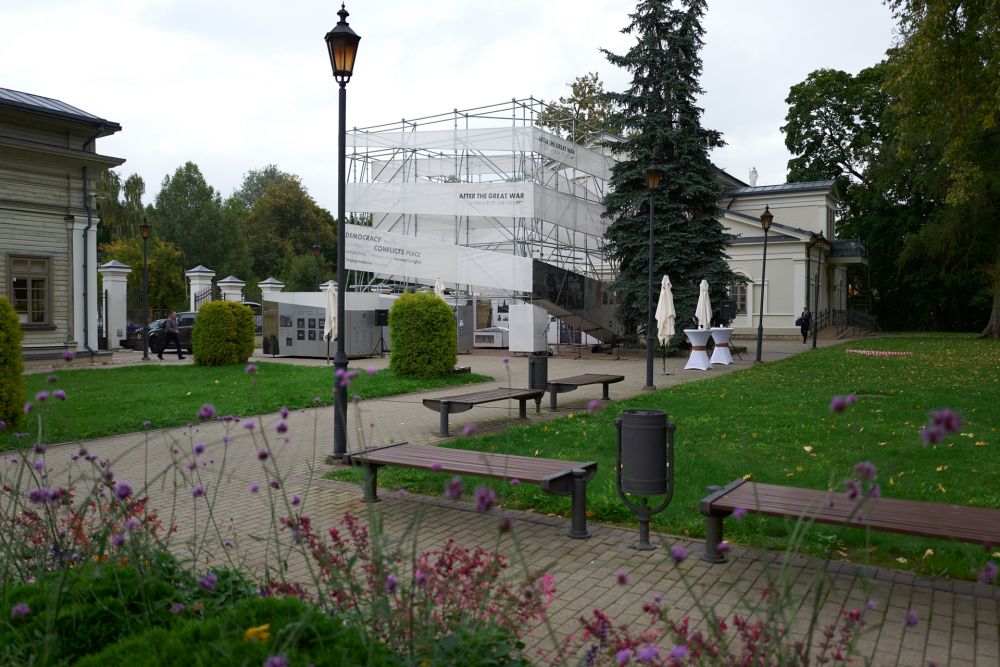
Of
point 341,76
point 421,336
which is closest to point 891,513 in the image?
point 341,76

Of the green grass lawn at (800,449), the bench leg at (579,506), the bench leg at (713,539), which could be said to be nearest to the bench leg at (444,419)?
the green grass lawn at (800,449)

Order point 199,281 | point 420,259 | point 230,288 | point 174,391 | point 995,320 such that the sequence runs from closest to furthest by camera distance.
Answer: point 174,391 < point 420,259 < point 230,288 < point 199,281 < point 995,320

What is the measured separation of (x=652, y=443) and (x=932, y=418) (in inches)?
140

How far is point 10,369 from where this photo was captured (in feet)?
31.8

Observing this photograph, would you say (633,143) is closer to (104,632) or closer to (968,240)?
(968,240)

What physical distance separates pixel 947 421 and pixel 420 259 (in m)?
31.5

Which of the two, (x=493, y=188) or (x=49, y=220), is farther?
(x=493, y=188)

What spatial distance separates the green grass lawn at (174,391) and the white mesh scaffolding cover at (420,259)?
11972 millimetres

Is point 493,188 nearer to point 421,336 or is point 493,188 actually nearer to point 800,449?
point 421,336

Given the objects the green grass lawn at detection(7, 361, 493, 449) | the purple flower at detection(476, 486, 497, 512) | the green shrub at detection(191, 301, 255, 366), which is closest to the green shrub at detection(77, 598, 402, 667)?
the purple flower at detection(476, 486, 497, 512)

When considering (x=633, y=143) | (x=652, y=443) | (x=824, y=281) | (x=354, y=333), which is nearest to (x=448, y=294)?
(x=354, y=333)

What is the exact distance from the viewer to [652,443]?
5449mm

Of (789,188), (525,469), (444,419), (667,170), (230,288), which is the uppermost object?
(789,188)

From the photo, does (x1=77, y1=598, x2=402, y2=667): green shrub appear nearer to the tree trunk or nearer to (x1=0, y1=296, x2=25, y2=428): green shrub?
(x1=0, y1=296, x2=25, y2=428): green shrub
